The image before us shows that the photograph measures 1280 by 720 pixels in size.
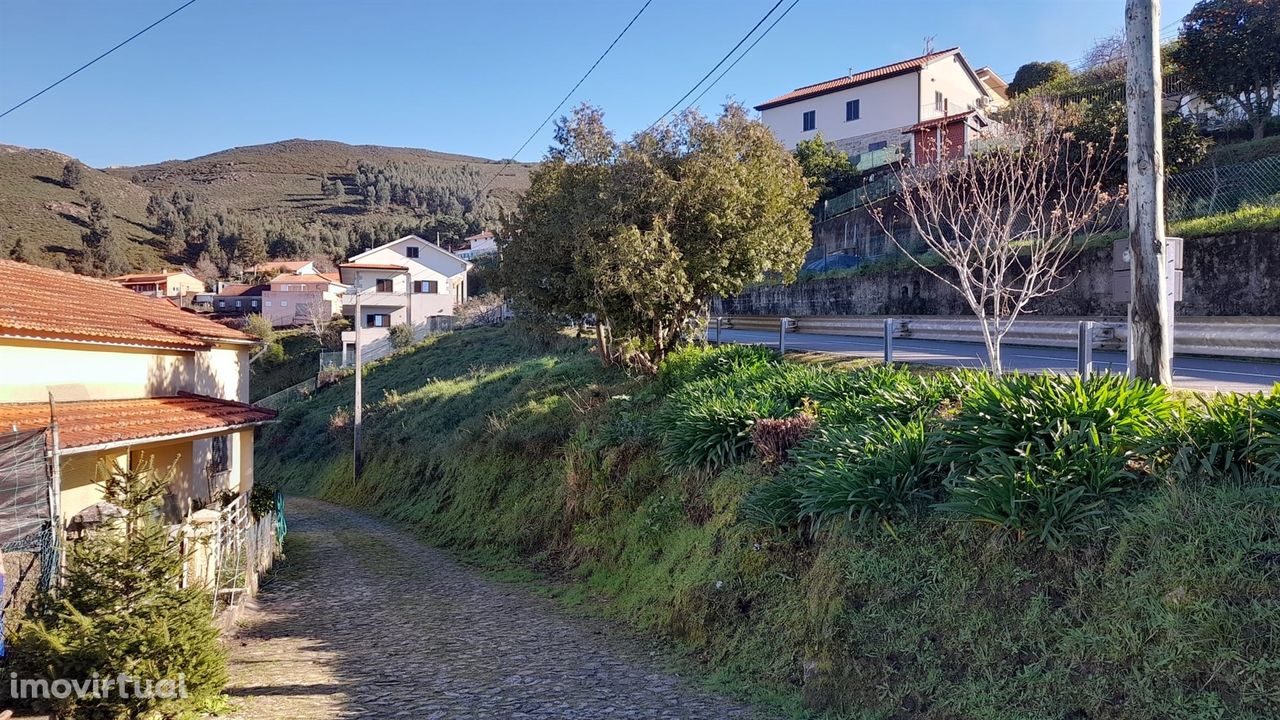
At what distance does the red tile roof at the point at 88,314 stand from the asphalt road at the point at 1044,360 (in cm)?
1308

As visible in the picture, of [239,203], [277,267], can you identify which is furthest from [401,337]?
[239,203]

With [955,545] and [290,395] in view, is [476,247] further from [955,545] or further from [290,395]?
[955,545]

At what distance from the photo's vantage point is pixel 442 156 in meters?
164

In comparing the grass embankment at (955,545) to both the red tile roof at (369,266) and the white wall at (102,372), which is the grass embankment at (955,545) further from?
the red tile roof at (369,266)

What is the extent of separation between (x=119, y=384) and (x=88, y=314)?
1.36 meters

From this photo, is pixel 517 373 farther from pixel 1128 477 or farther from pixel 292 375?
pixel 292 375

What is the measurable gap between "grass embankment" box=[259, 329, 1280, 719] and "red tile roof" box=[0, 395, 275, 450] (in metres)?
6.65

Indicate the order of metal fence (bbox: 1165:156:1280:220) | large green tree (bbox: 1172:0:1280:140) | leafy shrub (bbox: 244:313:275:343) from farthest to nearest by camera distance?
leafy shrub (bbox: 244:313:275:343) → large green tree (bbox: 1172:0:1280:140) → metal fence (bbox: 1165:156:1280:220)

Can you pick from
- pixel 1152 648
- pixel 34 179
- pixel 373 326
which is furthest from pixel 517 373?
pixel 34 179

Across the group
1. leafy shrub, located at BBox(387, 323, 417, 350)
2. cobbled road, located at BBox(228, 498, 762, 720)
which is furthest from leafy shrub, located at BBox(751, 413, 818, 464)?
leafy shrub, located at BBox(387, 323, 417, 350)

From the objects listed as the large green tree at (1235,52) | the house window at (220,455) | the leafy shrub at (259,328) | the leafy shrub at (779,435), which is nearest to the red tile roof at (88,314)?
the house window at (220,455)

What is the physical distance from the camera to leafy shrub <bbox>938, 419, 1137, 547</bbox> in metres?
6.15

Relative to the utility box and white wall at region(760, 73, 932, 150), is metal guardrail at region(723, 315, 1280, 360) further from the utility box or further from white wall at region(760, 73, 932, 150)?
white wall at region(760, 73, 932, 150)

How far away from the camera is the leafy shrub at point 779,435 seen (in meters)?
9.99
